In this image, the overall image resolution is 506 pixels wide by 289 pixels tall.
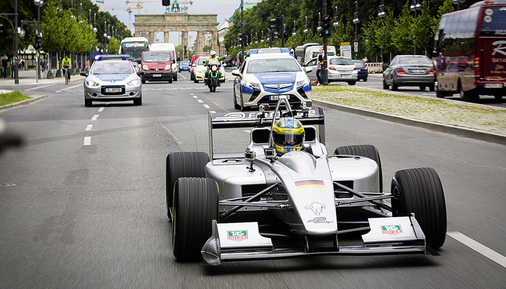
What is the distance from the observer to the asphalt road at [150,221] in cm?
582

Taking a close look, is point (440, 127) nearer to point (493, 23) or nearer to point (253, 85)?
point (253, 85)

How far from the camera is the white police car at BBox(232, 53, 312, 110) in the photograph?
78.6 ft

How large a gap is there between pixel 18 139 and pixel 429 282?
10.00 feet

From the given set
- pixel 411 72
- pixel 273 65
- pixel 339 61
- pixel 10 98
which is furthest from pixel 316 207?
pixel 339 61

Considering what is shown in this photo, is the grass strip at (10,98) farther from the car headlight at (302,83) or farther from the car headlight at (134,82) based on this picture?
the car headlight at (302,83)

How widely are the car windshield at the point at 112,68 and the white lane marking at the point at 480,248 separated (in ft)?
78.4

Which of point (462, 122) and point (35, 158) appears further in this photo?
point (462, 122)

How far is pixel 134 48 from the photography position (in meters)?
77.2

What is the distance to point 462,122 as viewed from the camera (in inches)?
776

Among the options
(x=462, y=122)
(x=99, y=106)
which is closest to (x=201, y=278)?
(x=462, y=122)

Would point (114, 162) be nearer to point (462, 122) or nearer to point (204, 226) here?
point (204, 226)

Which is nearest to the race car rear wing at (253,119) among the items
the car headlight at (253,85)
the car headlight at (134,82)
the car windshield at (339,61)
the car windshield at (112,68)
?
the car headlight at (253,85)

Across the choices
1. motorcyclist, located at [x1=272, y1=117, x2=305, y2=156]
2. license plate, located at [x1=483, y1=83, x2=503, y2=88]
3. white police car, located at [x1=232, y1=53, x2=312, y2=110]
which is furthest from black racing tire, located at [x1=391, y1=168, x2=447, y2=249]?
license plate, located at [x1=483, y1=83, x2=503, y2=88]

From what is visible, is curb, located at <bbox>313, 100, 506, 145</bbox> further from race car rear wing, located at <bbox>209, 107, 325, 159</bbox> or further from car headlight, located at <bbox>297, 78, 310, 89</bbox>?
race car rear wing, located at <bbox>209, 107, 325, 159</bbox>
